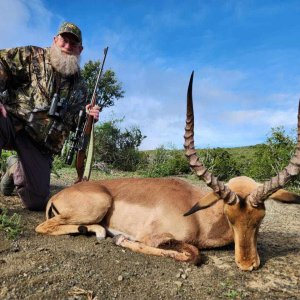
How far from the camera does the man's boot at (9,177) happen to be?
801cm

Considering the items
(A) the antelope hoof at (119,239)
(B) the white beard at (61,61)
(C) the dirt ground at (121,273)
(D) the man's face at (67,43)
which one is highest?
(D) the man's face at (67,43)

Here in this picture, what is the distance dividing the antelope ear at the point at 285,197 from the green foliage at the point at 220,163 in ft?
32.2

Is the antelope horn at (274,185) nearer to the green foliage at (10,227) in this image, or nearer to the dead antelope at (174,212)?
the dead antelope at (174,212)

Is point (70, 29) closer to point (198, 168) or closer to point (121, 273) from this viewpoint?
point (198, 168)

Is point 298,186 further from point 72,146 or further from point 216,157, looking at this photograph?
point 72,146

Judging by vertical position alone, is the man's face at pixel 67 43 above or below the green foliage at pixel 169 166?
above

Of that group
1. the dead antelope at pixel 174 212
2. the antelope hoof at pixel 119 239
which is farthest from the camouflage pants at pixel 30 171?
the antelope hoof at pixel 119 239

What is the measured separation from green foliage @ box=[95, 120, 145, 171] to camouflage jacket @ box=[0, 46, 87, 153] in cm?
1071

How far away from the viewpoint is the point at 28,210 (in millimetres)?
7469

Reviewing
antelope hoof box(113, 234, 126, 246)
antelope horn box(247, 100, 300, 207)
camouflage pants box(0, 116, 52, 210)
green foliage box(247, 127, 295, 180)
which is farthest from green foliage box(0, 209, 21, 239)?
green foliage box(247, 127, 295, 180)

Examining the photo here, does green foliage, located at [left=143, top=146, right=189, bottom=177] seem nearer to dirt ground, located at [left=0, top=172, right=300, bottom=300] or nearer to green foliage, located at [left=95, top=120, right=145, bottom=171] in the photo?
green foliage, located at [left=95, top=120, right=145, bottom=171]

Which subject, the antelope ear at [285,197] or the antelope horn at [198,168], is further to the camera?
the antelope ear at [285,197]

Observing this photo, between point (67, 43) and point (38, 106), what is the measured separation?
1466 millimetres

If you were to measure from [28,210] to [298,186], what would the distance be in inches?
352
